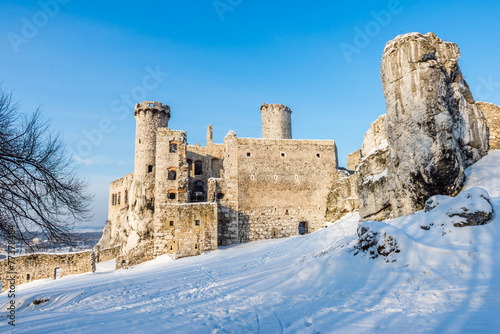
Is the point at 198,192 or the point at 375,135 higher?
the point at 375,135

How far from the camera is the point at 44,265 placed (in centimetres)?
2075

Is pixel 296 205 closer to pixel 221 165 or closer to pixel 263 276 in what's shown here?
pixel 221 165

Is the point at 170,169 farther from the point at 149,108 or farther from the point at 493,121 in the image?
the point at 493,121

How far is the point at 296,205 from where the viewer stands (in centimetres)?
2506

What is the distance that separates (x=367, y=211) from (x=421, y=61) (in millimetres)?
8062

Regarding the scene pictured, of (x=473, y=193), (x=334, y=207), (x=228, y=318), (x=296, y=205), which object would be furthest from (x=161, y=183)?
(x=473, y=193)

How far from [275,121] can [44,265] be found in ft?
78.8

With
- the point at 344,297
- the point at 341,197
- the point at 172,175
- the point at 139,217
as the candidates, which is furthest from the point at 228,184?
the point at 344,297

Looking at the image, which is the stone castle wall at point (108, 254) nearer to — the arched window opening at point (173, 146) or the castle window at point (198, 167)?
Answer: the castle window at point (198, 167)

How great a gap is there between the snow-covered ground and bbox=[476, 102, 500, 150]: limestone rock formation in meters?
5.12

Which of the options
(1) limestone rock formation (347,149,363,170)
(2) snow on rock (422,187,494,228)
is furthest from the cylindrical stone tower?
(2) snow on rock (422,187,494,228)

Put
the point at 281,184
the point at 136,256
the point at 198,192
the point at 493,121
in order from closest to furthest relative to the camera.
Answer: the point at 493,121
the point at 136,256
the point at 281,184
the point at 198,192

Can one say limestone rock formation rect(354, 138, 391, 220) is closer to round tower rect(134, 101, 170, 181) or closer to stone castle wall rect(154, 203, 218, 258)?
stone castle wall rect(154, 203, 218, 258)

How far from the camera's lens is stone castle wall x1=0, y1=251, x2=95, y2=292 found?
806 inches
